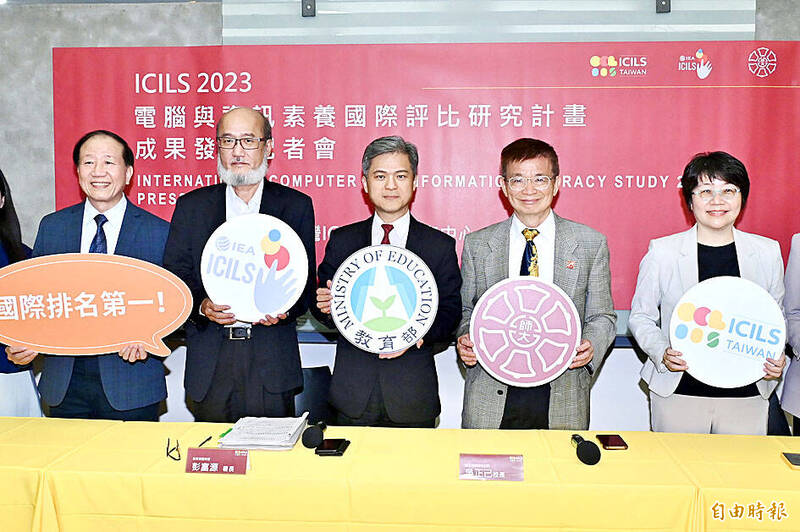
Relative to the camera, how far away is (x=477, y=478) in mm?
1804

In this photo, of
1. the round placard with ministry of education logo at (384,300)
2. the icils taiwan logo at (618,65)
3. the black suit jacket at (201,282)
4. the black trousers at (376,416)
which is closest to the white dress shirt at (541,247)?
the round placard with ministry of education logo at (384,300)

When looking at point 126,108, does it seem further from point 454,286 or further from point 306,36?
point 454,286

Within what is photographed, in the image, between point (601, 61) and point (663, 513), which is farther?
point (601, 61)

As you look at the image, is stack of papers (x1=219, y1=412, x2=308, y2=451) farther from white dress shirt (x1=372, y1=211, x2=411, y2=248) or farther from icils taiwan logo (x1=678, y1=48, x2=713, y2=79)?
icils taiwan logo (x1=678, y1=48, x2=713, y2=79)

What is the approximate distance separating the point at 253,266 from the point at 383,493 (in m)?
1.07

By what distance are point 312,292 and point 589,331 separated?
1063 millimetres

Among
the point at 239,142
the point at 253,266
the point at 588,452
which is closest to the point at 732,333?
the point at 588,452

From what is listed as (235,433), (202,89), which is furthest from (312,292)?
(202,89)

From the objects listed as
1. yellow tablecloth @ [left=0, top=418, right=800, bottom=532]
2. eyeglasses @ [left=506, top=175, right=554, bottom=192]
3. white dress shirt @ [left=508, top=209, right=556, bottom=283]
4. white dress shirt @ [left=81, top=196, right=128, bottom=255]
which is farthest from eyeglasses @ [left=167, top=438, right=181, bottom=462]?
eyeglasses @ [left=506, top=175, right=554, bottom=192]

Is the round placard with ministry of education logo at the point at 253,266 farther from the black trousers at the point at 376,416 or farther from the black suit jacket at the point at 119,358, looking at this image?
the black trousers at the point at 376,416

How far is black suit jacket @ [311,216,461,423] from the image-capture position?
2.54 m

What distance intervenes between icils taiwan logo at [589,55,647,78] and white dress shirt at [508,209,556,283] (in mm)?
1170

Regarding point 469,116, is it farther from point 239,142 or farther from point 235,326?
point 235,326

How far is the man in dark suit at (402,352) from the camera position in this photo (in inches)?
100
